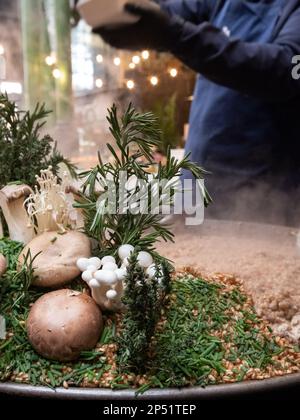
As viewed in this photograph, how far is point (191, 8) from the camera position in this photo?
1994 mm

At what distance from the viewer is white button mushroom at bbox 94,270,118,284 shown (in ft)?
2.65

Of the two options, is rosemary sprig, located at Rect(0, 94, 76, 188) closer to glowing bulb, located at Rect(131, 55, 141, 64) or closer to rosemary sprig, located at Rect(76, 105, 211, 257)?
rosemary sprig, located at Rect(76, 105, 211, 257)

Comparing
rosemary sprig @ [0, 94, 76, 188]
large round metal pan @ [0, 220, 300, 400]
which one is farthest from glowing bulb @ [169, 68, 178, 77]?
large round metal pan @ [0, 220, 300, 400]

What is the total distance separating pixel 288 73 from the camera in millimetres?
1746

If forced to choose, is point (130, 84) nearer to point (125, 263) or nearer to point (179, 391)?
point (125, 263)

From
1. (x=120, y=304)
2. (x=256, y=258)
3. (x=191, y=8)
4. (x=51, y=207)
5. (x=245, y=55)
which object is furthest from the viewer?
(x=191, y=8)

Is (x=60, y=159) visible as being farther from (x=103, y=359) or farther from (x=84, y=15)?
(x=84, y=15)

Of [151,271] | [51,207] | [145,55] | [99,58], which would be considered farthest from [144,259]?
[99,58]

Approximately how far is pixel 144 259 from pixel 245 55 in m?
1.16

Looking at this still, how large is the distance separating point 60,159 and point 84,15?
3.88 feet

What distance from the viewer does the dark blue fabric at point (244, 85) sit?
1.72m

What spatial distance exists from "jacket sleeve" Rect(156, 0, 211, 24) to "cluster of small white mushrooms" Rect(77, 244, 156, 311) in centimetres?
146

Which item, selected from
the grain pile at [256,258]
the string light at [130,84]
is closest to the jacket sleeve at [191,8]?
the string light at [130,84]
